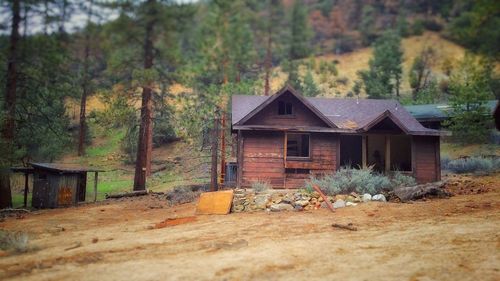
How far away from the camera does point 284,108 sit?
19.8m

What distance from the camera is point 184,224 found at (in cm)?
1181

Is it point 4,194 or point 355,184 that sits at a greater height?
point 355,184

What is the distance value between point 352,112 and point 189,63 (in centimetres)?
2842

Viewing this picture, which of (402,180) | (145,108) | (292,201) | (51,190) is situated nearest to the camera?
(292,201)

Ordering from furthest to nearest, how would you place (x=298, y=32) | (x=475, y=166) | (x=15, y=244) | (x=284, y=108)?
(x=298, y=32) → (x=475, y=166) → (x=284, y=108) → (x=15, y=244)

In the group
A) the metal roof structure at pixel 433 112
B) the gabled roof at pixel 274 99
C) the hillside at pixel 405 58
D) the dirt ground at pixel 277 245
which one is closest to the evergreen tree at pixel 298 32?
the hillside at pixel 405 58

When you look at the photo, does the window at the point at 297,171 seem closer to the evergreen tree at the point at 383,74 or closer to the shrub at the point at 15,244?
the shrub at the point at 15,244

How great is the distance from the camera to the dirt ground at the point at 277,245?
676 centimetres

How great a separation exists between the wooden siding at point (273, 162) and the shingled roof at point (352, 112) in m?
1.39

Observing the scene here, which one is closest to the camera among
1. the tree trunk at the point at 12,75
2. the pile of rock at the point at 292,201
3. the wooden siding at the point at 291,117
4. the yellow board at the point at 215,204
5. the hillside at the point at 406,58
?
the yellow board at the point at 215,204

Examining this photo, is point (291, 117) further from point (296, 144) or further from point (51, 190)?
point (51, 190)

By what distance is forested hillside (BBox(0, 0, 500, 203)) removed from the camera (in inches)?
676

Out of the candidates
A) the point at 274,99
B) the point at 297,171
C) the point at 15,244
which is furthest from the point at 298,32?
the point at 15,244

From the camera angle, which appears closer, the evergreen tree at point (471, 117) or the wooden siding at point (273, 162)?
the wooden siding at point (273, 162)
